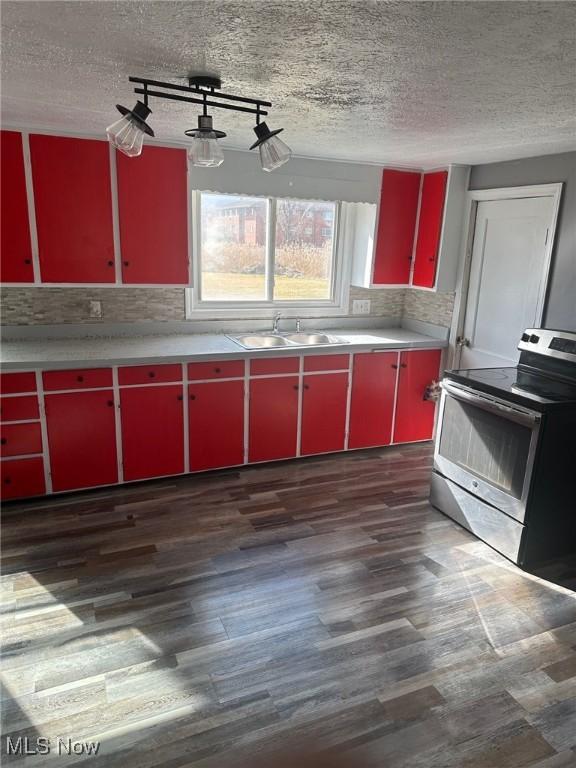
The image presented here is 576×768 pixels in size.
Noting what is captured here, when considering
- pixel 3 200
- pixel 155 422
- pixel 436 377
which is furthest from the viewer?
pixel 436 377

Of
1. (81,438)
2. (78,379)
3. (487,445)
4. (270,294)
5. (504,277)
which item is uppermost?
(504,277)

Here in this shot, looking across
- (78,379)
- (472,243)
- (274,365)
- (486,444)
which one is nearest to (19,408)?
(78,379)

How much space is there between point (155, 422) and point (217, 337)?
84cm

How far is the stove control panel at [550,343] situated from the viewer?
9.53 feet

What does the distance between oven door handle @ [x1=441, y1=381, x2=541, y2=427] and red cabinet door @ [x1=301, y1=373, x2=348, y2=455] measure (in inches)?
34.9

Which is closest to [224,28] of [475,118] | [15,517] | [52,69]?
[52,69]

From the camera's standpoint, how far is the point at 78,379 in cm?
309

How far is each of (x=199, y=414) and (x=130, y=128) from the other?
1.92 metres

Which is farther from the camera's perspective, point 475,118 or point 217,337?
point 217,337

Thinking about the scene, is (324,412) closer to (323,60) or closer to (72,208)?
(72,208)

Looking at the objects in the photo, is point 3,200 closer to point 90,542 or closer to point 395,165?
point 90,542

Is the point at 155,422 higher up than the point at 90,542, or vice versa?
the point at 155,422

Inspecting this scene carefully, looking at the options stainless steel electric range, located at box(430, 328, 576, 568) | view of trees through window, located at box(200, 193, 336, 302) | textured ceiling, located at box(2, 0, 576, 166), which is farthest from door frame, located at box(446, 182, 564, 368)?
view of trees through window, located at box(200, 193, 336, 302)

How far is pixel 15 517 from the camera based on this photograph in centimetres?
302
